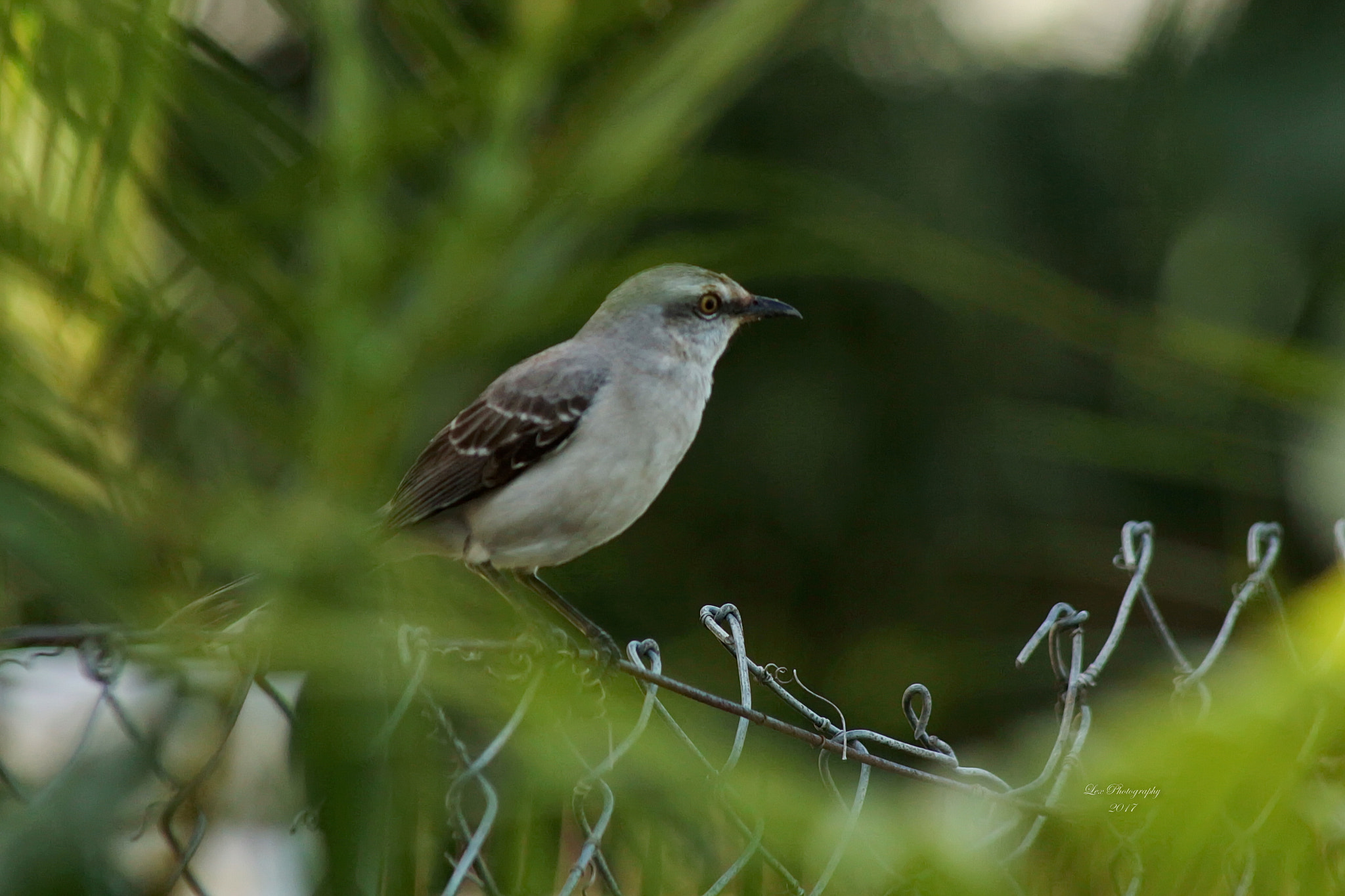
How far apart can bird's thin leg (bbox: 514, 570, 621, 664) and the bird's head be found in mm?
694

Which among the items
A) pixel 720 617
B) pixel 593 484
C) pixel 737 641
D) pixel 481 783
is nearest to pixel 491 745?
pixel 481 783

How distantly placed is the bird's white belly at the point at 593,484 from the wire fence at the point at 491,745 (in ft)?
1.77

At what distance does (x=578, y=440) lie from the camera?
3088 mm

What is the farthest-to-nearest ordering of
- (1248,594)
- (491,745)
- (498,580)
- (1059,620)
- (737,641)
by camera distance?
(498,580), (1248,594), (1059,620), (737,641), (491,745)

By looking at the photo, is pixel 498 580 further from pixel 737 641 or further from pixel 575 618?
pixel 737 641

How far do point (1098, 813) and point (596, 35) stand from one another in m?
1.60

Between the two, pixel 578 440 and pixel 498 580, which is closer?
pixel 578 440

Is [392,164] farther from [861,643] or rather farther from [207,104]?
[861,643]

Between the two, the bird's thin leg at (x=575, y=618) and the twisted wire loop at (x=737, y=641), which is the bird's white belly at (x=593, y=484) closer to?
the bird's thin leg at (x=575, y=618)

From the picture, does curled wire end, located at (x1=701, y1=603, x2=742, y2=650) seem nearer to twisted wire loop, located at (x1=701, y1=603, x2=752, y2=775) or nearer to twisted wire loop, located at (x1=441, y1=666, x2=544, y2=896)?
twisted wire loop, located at (x1=701, y1=603, x2=752, y2=775)

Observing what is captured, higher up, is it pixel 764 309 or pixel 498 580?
pixel 764 309

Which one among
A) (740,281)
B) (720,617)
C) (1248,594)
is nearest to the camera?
(720,617)

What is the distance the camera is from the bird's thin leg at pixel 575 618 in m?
3.19

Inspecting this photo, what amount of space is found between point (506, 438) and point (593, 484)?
37 cm
